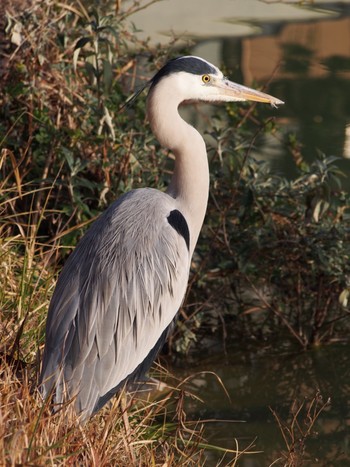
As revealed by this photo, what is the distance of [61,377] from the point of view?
10.6 feet

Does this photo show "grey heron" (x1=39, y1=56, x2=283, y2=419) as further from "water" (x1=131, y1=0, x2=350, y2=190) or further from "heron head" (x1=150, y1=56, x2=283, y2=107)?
"water" (x1=131, y1=0, x2=350, y2=190)

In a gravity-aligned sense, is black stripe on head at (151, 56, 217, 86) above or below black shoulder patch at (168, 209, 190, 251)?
above

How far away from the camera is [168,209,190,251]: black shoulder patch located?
12.2 ft

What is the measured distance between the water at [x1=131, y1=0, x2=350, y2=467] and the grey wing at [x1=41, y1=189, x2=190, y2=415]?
17.6 inches

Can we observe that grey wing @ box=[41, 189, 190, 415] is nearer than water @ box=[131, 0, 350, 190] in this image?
Yes

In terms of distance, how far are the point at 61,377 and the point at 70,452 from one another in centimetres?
35

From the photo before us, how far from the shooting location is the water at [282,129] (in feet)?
15.0

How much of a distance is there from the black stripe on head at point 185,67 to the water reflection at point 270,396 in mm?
1512

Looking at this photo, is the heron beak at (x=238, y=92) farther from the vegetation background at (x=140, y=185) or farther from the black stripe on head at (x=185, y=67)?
the vegetation background at (x=140, y=185)

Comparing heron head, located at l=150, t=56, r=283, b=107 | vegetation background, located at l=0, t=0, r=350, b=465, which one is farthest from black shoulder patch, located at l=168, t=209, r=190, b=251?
vegetation background, located at l=0, t=0, r=350, b=465

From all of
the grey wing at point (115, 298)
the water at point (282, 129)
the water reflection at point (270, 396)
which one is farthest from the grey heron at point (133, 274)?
the water reflection at point (270, 396)

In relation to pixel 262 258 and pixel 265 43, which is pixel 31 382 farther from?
pixel 265 43

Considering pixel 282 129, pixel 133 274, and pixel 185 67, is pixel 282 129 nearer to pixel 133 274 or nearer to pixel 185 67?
pixel 185 67

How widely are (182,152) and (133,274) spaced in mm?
627
